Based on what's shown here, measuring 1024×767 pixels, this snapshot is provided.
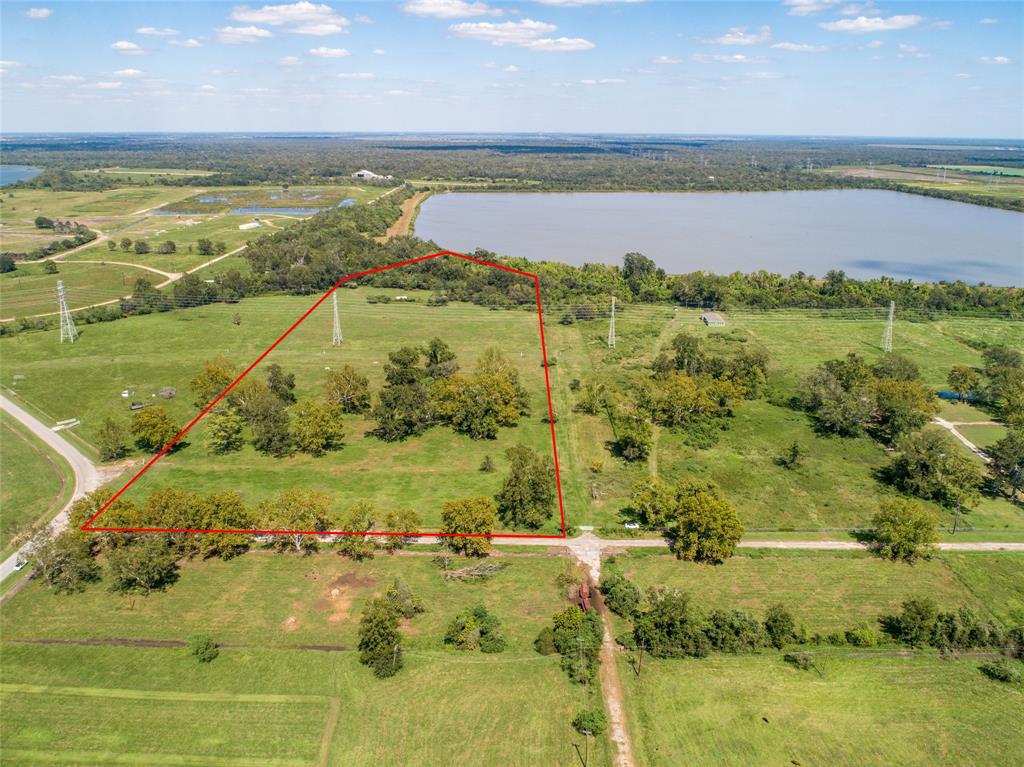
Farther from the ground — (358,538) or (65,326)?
(65,326)

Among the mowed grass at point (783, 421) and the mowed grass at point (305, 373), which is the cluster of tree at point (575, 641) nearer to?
the mowed grass at point (305, 373)

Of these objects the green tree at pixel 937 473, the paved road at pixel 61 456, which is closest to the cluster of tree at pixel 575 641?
the green tree at pixel 937 473

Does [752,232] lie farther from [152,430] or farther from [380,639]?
[380,639]

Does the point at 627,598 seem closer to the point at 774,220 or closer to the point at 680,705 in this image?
the point at 680,705

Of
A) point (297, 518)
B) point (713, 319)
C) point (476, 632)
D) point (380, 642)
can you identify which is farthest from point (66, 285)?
point (476, 632)

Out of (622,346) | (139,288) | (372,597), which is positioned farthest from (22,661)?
(139,288)

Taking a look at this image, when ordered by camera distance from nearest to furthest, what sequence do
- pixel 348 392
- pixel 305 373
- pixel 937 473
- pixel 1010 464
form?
pixel 937 473, pixel 1010 464, pixel 348 392, pixel 305 373
